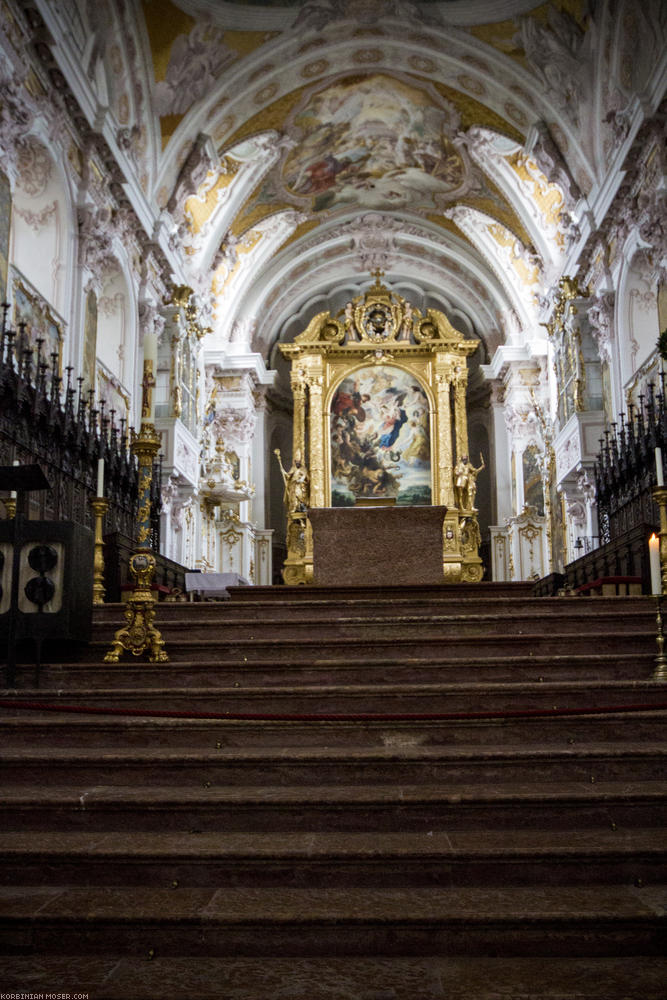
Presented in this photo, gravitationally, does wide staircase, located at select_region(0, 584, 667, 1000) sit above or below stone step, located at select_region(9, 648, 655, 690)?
below

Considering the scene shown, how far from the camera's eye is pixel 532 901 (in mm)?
2996

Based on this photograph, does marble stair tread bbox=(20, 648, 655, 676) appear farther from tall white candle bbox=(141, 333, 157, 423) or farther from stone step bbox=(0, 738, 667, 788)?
tall white candle bbox=(141, 333, 157, 423)

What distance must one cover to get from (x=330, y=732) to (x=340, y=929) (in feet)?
4.33

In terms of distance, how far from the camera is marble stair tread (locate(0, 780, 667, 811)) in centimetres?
348

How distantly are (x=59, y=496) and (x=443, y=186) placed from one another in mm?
13057

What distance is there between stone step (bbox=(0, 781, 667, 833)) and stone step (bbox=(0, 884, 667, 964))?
0.52 metres

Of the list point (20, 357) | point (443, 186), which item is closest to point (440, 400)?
point (443, 186)

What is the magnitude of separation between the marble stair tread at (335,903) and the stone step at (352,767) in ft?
2.14

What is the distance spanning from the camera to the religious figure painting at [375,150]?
17.0 metres

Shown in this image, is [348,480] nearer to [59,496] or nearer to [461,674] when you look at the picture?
[59,496]

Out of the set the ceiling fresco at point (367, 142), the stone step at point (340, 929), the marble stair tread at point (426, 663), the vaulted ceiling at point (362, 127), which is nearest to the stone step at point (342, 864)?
the stone step at point (340, 929)

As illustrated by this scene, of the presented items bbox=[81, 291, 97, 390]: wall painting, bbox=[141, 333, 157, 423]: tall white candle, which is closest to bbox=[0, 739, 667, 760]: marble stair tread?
bbox=[141, 333, 157, 423]: tall white candle

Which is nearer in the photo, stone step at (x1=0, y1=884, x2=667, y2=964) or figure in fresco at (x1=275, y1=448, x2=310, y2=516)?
stone step at (x1=0, y1=884, x2=667, y2=964)

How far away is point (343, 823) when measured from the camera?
3506mm
